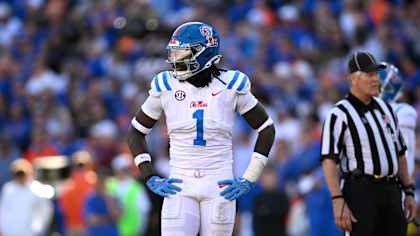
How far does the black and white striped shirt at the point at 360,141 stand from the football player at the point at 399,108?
2.30 feet

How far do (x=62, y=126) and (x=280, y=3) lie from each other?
143 inches

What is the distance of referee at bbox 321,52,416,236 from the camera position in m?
8.03

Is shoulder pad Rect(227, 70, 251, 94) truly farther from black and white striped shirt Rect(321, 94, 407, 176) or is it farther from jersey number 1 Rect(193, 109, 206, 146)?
black and white striped shirt Rect(321, 94, 407, 176)

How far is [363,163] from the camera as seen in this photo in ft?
26.5

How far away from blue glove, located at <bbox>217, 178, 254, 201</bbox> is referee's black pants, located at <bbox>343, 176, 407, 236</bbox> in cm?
99

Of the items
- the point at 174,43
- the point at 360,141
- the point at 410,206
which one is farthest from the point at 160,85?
the point at 410,206

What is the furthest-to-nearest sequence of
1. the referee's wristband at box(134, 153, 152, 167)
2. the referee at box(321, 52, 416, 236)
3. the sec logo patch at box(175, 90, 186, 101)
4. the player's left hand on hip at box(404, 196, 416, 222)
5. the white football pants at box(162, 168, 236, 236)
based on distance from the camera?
the player's left hand on hip at box(404, 196, 416, 222)
the referee at box(321, 52, 416, 236)
the referee's wristband at box(134, 153, 152, 167)
the sec logo patch at box(175, 90, 186, 101)
the white football pants at box(162, 168, 236, 236)

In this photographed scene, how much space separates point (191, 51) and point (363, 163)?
1519mm

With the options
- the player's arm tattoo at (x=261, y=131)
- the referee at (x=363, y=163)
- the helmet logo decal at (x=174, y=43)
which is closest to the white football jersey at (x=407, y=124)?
the referee at (x=363, y=163)

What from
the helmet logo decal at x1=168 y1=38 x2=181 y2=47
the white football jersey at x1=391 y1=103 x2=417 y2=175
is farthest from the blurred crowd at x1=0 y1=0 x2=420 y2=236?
the helmet logo decal at x1=168 y1=38 x2=181 y2=47

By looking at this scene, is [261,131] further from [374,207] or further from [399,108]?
[399,108]

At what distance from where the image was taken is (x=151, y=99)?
757cm

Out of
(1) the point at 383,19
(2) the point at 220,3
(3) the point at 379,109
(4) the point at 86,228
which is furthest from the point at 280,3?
(3) the point at 379,109

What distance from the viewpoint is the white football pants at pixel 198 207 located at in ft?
24.1
